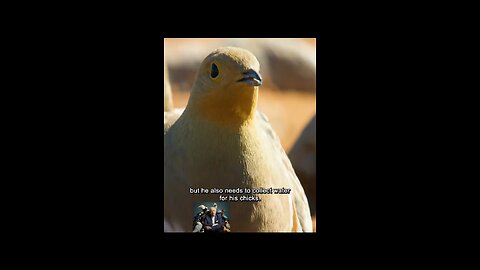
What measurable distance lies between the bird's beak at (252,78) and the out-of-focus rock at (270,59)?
0.70m

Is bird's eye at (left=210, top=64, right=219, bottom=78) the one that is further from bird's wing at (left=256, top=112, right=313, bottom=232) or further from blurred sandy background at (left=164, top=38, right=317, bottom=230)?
bird's wing at (left=256, top=112, right=313, bottom=232)

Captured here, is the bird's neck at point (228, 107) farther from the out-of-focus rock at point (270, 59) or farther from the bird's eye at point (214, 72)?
the out-of-focus rock at point (270, 59)

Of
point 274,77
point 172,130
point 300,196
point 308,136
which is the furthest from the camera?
point 274,77

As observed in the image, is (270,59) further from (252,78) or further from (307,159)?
(252,78)

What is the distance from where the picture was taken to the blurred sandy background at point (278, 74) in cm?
581

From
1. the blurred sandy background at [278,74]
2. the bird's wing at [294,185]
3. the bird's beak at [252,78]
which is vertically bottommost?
the bird's wing at [294,185]

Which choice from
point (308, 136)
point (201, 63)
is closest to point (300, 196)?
point (308, 136)

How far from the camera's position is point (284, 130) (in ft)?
23.1

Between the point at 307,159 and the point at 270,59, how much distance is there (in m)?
1.33

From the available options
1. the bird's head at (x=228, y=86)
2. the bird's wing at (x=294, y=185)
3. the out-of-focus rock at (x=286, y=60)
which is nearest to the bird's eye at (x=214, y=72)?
the bird's head at (x=228, y=86)

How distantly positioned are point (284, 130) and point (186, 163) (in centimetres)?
192

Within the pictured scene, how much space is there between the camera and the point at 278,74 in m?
7.75

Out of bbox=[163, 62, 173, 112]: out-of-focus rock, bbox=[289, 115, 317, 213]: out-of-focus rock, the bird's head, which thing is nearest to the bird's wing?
bbox=[289, 115, 317, 213]: out-of-focus rock

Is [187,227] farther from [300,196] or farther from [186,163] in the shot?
[300,196]
